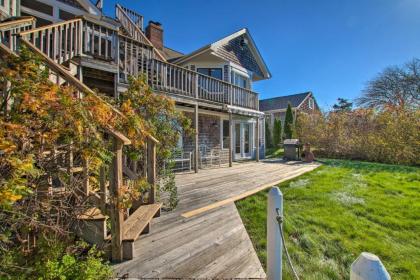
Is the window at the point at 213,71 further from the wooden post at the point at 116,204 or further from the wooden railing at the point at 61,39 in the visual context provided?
the wooden post at the point at 116,204

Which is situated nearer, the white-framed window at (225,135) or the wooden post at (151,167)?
the wooden post at (151,167)

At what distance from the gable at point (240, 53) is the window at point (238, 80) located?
733mm

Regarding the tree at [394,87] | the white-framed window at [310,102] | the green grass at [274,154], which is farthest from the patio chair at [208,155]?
the white-framed window at [310,102]

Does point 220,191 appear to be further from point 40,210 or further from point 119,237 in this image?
point 40,210

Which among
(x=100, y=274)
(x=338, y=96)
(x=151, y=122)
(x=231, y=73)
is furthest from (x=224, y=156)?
(x=338, y=96)

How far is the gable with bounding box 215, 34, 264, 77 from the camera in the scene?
1232 centimetres

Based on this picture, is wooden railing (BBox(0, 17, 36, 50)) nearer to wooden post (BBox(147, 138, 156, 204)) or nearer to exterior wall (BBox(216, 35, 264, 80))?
wooden post (BBox(147, 138, 156, 204))

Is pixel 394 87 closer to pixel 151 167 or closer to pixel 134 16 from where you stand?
pixel 134 16

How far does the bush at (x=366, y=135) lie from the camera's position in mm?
12211

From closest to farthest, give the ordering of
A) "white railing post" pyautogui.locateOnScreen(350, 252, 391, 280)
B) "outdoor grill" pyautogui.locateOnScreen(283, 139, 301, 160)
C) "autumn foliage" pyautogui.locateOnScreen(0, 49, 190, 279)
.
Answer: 1. "white railing post" pyautogui.locateOnScreen(350, 252, 391, 280)
2. "autumn foliage" pyautogui.locateOnScreen(0, 49, 190, 279)
3. "outdoor grill" pyautogui.locateOnScreen(283, 139, 301, 160)

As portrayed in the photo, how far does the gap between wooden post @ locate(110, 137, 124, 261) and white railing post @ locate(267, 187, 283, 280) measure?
5.51ft

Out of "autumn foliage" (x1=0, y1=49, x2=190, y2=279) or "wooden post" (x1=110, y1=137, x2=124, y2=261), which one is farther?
"wooden post" (x1=110, y1=137, x2=124, y2=261)

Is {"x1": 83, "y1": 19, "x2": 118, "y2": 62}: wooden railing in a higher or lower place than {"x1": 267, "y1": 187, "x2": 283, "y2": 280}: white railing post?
higher

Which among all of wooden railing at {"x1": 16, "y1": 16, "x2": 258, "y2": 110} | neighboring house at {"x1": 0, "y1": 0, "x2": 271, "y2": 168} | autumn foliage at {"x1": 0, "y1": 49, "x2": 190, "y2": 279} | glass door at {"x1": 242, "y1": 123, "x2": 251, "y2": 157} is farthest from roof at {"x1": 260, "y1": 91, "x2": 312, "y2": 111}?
autumn foliage at {"x1": 0, "y1": 49, "x2": 190, "y2": 279}
